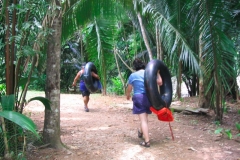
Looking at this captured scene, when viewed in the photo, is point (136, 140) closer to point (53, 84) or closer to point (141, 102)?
point (141, 102)

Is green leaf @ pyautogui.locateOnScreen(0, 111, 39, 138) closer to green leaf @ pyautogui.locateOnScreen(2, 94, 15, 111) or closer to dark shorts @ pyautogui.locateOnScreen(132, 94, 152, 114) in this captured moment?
green leaf @ pyautogui.locateOnScreen(2, 94, 15, 111)

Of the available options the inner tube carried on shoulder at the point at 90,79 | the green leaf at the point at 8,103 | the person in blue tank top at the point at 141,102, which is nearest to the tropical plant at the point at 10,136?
the green leaf at the point at 8,103

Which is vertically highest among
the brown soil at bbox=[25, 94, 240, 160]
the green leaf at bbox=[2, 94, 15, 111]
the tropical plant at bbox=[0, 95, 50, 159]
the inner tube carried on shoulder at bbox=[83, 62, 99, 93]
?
the inner tube carried on shoulder at bbox=[83, 62, 99, 93]

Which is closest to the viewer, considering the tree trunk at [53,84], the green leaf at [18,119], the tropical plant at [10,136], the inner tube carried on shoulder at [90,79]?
the green leaf at [18,119]

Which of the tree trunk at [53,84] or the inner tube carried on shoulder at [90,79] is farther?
the inner tube carried on shoulder at [90,79]

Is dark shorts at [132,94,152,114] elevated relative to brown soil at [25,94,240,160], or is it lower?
elevated

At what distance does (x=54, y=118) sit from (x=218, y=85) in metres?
3.61

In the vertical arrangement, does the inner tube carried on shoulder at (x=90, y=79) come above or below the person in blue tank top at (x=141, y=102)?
above

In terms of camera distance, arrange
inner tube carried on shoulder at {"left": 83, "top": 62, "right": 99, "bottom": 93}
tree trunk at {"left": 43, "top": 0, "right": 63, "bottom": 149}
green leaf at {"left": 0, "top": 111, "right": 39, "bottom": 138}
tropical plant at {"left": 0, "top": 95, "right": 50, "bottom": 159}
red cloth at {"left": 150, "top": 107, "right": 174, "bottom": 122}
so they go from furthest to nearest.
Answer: inner tube carried on shoulder at {"left": 83, "top": 62, "right": 99, "bottom": 93}, red cloth at {"left": 150, "top": 107, "right": 174, "bottom": 122}, tree trunk at {"left": 43, "top": 0, "right": 63, "bottom": 149}, tropical plant at {"left": 0, "top": 95, "right": 50, "bottom": 159}, green leaf at {"left": 0, "top": 111, "right": 39, "bottom": 138}

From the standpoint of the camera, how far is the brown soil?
12.7 feet

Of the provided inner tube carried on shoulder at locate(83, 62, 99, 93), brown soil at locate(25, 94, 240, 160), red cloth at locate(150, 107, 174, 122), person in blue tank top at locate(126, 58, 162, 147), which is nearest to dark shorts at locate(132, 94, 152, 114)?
person in blue tank top at locate(126, 58, 162, 147)

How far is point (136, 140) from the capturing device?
4660 mm

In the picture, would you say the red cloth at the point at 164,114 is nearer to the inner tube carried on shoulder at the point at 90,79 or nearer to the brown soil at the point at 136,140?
the brown soil at the point at 136,140

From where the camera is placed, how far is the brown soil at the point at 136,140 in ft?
12.7
